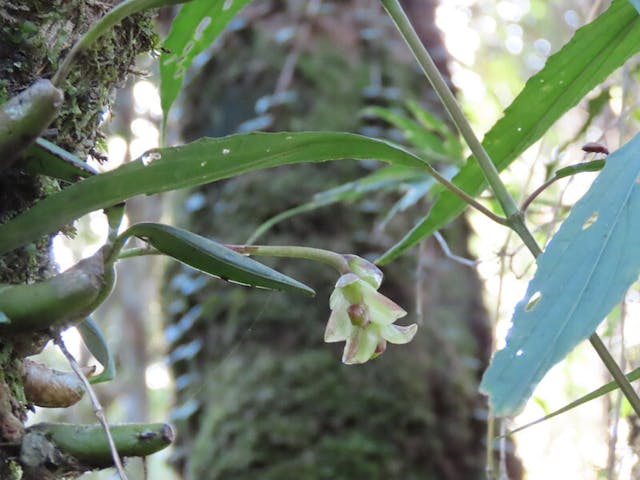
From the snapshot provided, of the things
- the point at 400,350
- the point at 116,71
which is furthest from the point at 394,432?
the point at 116,71

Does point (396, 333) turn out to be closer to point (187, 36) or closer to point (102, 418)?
point (102, 418)

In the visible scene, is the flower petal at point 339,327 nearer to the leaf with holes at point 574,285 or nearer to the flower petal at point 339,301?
the flower petal at point 339,301

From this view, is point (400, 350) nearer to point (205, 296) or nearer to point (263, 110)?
point (205, 296)

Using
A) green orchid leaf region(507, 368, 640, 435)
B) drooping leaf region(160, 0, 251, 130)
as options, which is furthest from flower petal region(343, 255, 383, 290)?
drooping leaf region(160, 0, 251, 130)

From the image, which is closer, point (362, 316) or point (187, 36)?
point (362, 316)

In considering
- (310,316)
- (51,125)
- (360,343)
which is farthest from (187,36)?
(310,316)

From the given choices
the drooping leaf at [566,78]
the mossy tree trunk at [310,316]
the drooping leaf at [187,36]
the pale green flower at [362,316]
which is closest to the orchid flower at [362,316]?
the pale green flower at [362,316]

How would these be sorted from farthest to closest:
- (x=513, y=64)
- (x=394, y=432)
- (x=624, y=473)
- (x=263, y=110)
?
(x=513, y=64) → (x=263, y=110) → (x=394, y=432) → (x=624, y=473)

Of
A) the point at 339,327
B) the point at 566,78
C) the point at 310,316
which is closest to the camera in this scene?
the point at 339,327
